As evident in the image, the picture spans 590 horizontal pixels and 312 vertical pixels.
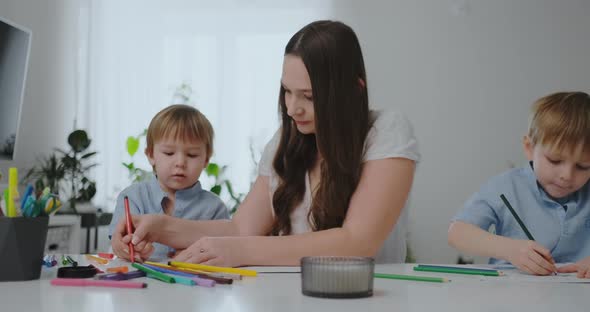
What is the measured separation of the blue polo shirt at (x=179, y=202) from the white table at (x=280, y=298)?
811 mm

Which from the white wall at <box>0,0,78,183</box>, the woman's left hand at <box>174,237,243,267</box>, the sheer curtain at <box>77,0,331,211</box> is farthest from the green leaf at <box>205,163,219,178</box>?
the woman's left hand at <box>174,237,243,267</box>

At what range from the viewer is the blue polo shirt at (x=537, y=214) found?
165 centimetres

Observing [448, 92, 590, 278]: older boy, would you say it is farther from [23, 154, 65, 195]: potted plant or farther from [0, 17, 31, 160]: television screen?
[23, 154, 65, 195]: potted plant

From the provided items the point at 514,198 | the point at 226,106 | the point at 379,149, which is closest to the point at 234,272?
the point at 379,149

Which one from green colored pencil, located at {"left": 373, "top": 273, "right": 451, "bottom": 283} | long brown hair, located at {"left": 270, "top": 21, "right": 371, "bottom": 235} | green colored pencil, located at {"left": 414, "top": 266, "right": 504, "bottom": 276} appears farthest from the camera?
long brown hair, located at {"left": 270, "top": 21, "right": 371, "bottom": 235}

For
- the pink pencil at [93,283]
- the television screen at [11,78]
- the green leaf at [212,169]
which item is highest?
the television screen at [11,78]

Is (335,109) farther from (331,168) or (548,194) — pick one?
(548,194)

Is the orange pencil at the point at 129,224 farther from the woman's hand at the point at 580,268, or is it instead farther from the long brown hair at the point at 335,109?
the woman's hand at the point at 580,268

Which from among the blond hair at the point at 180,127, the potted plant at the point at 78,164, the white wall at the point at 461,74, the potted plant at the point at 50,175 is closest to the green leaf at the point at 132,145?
the potted plant at the point at 78,164

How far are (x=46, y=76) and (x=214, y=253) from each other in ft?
11.8

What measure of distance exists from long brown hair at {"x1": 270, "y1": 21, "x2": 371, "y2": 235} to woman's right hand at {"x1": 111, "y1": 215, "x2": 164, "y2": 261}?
334 millimetres

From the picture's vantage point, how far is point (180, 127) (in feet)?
6.41

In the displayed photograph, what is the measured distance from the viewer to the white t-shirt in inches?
55.3

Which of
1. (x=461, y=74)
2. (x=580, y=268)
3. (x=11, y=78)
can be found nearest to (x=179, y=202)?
(x=580, y=268)
